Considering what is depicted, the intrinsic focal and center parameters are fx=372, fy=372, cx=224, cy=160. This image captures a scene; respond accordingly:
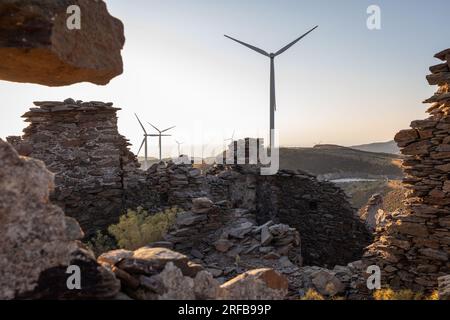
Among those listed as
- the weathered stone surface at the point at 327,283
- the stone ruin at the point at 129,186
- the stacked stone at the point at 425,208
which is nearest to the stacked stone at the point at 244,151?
the stone ruin at the point at 129,186

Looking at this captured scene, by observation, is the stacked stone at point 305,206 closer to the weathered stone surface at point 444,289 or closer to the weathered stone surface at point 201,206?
the weathered stone surface at point 201,206

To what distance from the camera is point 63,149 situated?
10.8 meters

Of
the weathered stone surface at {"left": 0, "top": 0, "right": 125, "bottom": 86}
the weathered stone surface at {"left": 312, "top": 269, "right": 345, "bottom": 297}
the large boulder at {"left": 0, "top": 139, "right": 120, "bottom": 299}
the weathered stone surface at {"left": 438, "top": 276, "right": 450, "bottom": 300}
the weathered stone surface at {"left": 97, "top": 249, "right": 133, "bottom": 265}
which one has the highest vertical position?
the weathered stone surface at {"left": 0, "top": 0, "right": 125, "bottom": 86}

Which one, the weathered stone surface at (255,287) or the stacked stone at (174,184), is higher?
the stacked stone at (174,184)

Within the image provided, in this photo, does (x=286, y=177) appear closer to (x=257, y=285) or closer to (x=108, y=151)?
(x=108, y=151)

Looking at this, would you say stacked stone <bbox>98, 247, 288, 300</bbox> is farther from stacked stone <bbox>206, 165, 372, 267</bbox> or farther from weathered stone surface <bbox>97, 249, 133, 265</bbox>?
stacked stone <bbox>206, 165, 372, 267</bbox>

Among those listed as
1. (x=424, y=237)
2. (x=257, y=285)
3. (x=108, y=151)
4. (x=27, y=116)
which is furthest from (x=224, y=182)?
(x=257, y=285)

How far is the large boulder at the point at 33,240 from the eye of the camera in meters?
2.21

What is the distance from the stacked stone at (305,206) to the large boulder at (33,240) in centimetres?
1053

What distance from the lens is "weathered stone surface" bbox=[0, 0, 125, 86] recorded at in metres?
2.34

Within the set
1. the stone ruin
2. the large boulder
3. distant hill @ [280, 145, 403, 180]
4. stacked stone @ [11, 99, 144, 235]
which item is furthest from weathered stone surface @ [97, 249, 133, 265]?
distant hill @ [280, 145, 403, 180]

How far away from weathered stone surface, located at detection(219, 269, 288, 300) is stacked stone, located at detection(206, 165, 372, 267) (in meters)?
9.39

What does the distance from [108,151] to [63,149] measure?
1.26 meters
